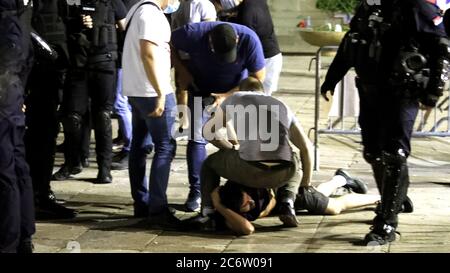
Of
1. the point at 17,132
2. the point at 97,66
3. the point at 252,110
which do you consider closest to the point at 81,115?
the point at 97,66

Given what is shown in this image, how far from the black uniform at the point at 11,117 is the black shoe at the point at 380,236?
231 cm

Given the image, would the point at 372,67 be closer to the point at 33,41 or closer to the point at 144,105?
the point at 144,105

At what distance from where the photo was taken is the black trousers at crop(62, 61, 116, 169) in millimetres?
8547

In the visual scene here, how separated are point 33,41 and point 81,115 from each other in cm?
193

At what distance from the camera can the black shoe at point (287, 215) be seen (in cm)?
716

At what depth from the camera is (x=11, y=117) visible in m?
5.86

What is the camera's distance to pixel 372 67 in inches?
269

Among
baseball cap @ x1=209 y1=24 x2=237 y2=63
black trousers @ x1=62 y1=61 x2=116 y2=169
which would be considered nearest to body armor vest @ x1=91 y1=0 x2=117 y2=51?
black trousers @ x1=62 y1=61 x2=116 y2=169

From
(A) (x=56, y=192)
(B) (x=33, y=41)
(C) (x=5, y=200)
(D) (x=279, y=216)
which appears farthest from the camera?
(A) (x=56, y=192)

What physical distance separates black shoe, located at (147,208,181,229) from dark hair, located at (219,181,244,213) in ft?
1.31

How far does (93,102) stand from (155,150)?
4.97 ft

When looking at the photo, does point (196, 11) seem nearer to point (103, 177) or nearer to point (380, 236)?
point (103, 177)

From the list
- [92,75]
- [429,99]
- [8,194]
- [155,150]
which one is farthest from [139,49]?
[429,99]

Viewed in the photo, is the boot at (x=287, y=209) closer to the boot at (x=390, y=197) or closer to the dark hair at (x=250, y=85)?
the boot at (x=390, y=197)
